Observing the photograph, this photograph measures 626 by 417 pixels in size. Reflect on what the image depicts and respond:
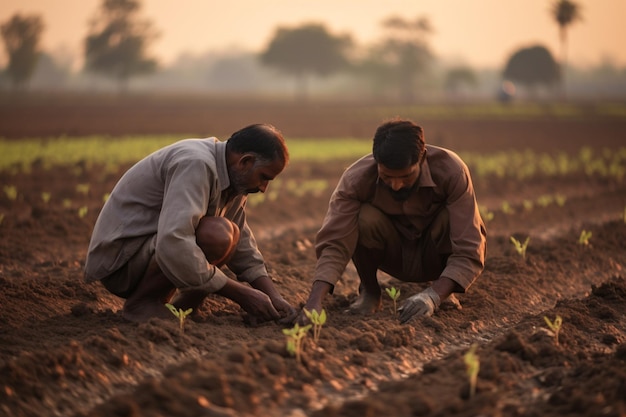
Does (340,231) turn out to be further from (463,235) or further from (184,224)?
(184,224)

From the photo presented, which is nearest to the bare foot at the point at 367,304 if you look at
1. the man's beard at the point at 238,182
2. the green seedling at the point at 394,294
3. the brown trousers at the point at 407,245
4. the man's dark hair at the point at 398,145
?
the green seedling at the point at 394,294

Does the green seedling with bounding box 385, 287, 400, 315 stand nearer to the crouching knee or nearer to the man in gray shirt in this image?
the man in gray shirt

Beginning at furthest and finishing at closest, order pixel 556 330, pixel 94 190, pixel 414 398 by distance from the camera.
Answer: pixel 94 190 < pixel 556 330 < pixel 414 398

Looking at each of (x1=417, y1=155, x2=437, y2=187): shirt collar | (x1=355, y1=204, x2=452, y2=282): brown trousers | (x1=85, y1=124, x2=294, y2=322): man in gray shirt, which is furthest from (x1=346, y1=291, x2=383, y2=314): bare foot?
(x1=417, y1=155, x2=437, y2=187): shirt collar

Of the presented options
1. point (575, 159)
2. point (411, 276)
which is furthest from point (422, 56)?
point (411, 276)

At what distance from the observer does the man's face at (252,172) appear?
427 centimetres

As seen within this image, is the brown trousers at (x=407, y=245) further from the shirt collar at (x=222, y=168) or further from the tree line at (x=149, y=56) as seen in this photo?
the tree line at (x=149, y=56)

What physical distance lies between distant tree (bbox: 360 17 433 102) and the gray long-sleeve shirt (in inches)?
2957

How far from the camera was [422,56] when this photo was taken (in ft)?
293

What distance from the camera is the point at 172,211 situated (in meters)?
4.11

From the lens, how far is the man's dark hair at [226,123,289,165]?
423 cm

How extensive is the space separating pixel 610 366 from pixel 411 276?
1522mm

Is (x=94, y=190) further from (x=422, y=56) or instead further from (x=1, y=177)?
(x=422, y=56)

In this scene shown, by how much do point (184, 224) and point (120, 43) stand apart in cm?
8143
